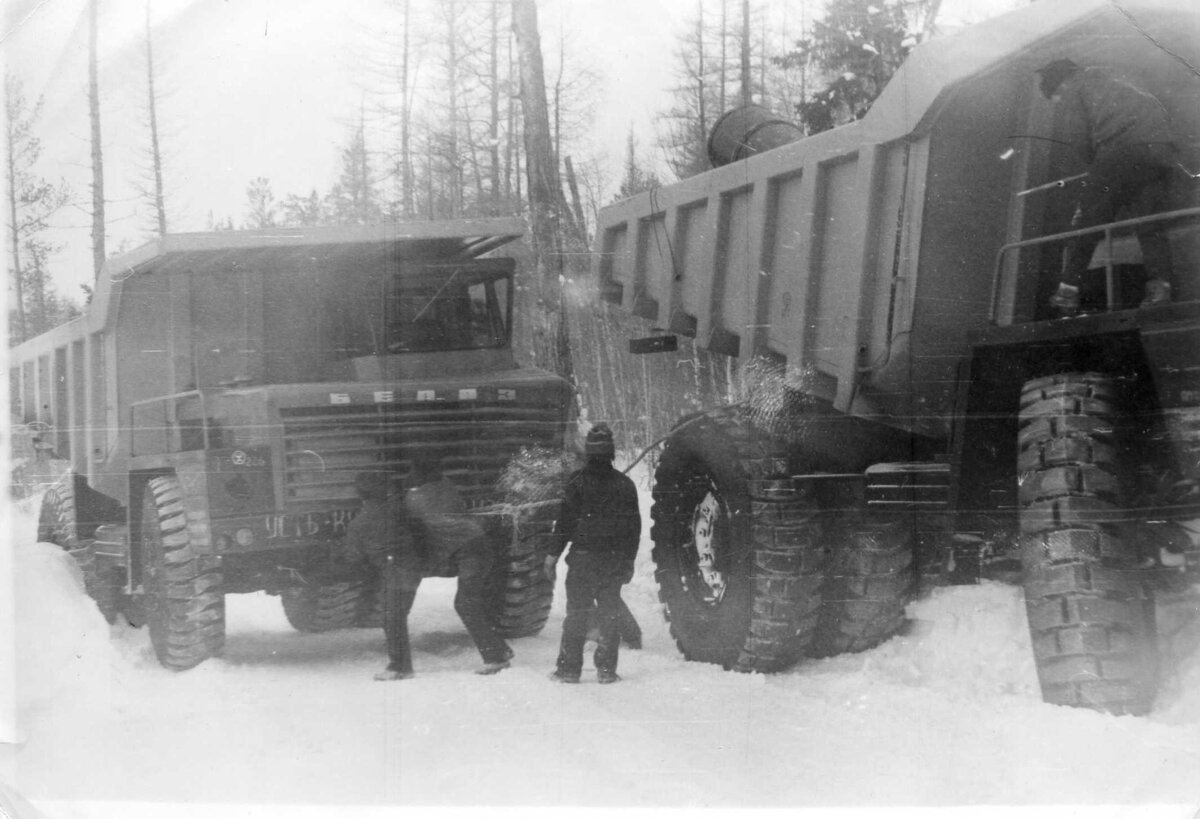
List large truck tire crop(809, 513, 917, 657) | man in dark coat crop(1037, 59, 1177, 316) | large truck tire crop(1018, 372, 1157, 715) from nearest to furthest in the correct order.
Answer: large truck tire crop(1018, 372, 1157, 715)
man in dark coat crop(1037, 59, 1177, 316)
large truck tire crop(809, 513, 917, 657)

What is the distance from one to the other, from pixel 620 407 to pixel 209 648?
184cm

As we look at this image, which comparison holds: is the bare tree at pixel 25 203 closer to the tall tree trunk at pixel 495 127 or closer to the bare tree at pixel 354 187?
the bare tree at pixel 354 187

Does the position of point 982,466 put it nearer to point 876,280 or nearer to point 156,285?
point 876,280

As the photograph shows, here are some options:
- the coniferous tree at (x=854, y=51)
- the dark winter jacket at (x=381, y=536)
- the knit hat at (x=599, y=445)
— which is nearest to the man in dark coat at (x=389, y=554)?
the dark winter jacket at (x=381, y=536)

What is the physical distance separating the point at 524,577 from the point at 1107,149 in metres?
2.57

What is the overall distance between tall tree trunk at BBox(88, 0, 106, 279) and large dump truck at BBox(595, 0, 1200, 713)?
1980 mm

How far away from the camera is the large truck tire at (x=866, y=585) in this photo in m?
3.58

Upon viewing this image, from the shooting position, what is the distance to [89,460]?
364cm

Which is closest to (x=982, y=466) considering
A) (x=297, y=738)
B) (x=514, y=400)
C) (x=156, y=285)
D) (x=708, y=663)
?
(x=708, y=663)

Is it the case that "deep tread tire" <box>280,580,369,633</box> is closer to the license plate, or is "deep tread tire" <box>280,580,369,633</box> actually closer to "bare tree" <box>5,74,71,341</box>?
the license plate

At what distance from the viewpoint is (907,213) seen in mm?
3312

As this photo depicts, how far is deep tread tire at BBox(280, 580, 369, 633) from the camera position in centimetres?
354

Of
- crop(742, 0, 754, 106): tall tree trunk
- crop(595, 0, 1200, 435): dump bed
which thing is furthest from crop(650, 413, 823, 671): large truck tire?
crop(742, 0, 754, 106): tall tree trunk

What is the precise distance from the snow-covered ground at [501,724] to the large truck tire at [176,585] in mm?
75
